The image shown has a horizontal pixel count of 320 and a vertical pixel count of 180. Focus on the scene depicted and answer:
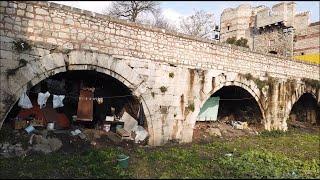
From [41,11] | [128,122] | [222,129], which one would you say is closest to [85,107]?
[128,122]

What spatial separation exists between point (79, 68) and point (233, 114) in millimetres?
8551

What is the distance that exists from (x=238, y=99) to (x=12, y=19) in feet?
32.1

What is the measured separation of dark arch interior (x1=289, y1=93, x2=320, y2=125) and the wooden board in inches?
482

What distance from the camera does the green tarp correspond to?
13.9 meters

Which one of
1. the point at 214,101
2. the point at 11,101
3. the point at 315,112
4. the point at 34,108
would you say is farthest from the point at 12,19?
the point at 315,112

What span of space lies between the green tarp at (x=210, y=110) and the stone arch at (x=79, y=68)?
3812 millimetres

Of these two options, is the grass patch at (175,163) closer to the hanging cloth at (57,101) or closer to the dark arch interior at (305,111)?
the hanging cloth at (57,101)

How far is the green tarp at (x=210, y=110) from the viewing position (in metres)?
13.9

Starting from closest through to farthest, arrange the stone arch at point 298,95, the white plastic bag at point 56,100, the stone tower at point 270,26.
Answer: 1. the white plastic bag at point 56,100
2. the stone arch at point 298,95
3. the stone tower at point 270,26

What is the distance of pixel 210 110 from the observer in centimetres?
1417

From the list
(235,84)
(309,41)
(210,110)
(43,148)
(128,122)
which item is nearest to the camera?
(43,148)

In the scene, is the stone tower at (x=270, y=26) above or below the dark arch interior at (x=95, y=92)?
above

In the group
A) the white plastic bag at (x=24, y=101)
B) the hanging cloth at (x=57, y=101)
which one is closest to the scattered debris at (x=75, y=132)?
the hanging cloth at (x=57, y=101)

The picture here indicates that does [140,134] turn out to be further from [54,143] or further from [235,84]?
[235,84]
